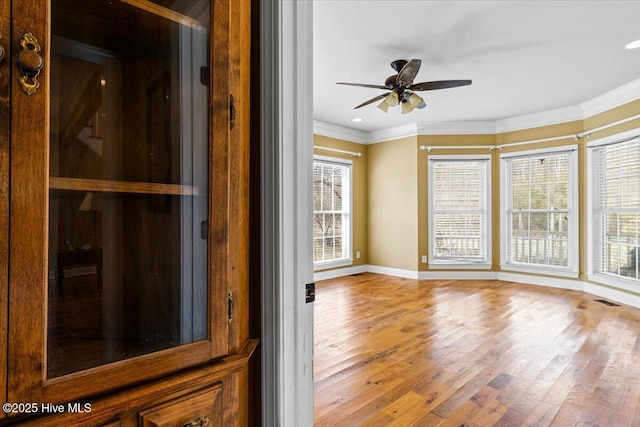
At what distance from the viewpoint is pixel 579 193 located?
16.4ft

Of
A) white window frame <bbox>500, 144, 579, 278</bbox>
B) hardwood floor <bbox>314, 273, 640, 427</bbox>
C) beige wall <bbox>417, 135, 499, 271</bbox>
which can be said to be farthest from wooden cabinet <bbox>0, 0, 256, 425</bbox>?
white window frame <bbox>500, 144, 579, 278</bbox>

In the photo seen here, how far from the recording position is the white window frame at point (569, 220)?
5023 millimetres

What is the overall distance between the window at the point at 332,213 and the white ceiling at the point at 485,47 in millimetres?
1519

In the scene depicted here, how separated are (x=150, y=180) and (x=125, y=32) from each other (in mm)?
340

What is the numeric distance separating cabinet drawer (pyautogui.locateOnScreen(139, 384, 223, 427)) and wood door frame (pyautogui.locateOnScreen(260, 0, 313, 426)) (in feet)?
0.62

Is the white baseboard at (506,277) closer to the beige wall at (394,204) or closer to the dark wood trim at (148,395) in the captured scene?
the beige wall at (394,204)

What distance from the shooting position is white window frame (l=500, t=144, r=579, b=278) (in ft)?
16.5

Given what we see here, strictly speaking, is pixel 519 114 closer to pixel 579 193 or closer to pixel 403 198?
pixel 579 193

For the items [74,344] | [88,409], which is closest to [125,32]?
[74,344]

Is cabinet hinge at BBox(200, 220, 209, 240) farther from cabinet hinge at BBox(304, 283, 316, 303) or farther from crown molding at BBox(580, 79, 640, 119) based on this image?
crown molding at BBox(580, 79, 640, 119)

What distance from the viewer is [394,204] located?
250 inches

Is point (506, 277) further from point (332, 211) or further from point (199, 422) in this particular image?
point (199, 422)

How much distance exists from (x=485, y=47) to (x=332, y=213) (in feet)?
12.0

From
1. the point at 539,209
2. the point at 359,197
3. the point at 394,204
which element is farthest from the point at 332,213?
the point at 539,209
